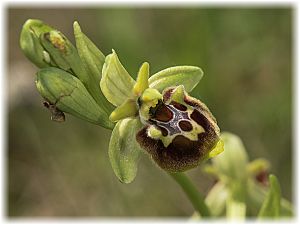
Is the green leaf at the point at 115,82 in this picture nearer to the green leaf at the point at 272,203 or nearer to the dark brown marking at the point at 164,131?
the dark brown marking at the point at 164,131

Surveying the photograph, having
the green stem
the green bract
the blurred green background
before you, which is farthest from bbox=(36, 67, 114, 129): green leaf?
the blurred green background

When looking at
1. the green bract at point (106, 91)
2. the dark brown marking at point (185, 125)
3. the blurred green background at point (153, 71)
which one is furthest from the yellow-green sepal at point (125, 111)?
the blurred green background at point (153, 71)

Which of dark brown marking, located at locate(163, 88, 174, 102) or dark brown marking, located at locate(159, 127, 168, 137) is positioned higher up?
dark brown marking, located at locate(163, 88, 174, 102)

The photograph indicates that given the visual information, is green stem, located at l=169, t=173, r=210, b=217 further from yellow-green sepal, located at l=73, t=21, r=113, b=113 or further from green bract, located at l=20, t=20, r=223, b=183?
yellow-green sepal, located at l=73, t=21, r=113, b=113

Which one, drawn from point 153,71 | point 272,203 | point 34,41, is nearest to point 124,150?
point 34,41

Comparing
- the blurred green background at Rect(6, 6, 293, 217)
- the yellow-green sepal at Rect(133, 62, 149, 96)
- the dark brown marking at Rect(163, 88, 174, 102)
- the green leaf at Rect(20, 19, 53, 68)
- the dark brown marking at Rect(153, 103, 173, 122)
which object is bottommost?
the blurred green background at Rect(6, 6, 293, 217)

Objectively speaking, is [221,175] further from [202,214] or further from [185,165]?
[185,165]
